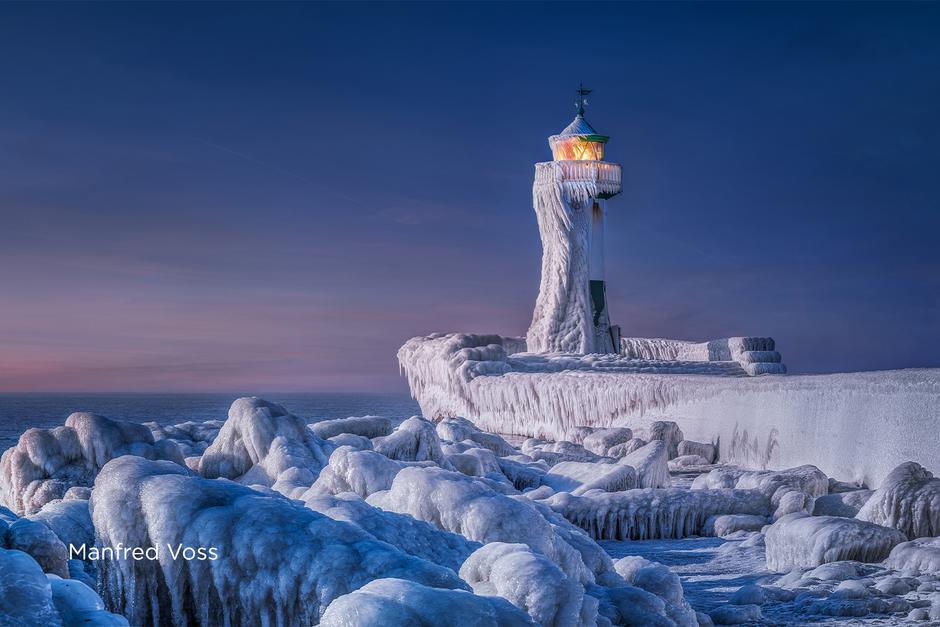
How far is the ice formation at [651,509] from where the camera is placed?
12.5 m

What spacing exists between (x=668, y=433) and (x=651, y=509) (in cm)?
689

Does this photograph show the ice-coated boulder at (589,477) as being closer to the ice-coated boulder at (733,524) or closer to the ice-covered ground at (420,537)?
the ice-covered ground at (420,537)

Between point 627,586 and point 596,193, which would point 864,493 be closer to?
point 627,586

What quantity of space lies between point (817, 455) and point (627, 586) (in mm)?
8641

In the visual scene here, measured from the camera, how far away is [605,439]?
19781 mm

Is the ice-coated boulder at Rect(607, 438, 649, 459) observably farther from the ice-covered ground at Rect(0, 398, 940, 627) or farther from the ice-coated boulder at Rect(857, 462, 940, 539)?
the ice-coated boulder at Rect(857, 462, 940, 539)

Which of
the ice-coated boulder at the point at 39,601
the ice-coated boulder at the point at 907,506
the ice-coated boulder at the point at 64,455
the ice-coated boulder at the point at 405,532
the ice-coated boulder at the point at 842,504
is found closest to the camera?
the ice-coated boulder at the point at 39,601

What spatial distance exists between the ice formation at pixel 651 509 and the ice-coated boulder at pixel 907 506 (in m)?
2.12

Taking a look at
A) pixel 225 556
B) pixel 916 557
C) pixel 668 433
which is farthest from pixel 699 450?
pixel 225 556

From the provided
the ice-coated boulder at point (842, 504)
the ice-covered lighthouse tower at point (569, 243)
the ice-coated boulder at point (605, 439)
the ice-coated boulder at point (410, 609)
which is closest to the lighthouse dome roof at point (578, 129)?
the ice-covered lighthouse tower at point (569, 243)

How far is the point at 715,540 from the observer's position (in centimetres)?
1239

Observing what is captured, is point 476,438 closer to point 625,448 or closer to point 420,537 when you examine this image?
point 625,448

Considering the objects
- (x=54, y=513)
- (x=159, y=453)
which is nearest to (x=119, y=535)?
(x=54, y=513)

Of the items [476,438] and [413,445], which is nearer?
[413,445]
